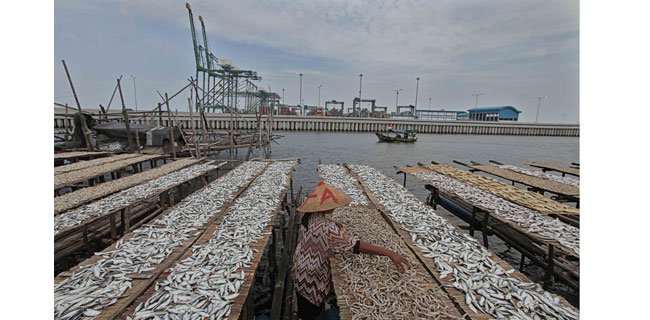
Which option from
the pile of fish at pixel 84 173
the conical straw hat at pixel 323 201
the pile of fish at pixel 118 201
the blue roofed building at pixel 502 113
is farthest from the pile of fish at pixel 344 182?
the blue roofed building at pixel 502 113

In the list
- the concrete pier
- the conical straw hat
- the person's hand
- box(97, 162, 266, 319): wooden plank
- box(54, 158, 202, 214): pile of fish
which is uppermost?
the concrete pier

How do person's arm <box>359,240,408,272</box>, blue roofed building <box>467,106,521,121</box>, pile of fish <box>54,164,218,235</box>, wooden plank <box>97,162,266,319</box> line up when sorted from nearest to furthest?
wooden plank <box>97,162,266,319</box> → person's arm <box>359,240,408,272</box> → pile of fish <box>54,164,218,235</box> → blue roofed building <box>467,106,521,121</box>

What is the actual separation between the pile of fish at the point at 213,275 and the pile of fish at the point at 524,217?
532cm

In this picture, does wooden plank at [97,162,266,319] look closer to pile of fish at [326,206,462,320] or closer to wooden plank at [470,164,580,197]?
pile of fish at [326,206,462,320]

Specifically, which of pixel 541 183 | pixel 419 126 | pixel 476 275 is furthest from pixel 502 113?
pixel 476 275

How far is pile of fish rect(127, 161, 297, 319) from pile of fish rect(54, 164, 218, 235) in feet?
8.67

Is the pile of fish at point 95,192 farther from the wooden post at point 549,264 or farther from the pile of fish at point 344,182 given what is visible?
the wooden post at point 549,264

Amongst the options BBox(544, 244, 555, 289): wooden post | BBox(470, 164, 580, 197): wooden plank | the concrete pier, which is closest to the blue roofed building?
the concrete pier

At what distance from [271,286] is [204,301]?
401 cm

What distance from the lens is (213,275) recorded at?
3803mm

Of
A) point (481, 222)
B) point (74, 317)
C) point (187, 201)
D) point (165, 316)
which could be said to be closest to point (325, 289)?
point (165, 316)

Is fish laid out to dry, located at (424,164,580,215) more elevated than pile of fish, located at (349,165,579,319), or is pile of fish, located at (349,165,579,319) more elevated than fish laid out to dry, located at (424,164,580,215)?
fish laid out to dry, located at (424,164,580,215)

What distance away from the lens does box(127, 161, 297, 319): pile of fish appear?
10.3ft

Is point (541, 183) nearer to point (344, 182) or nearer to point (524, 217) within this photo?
point (524, 217)
